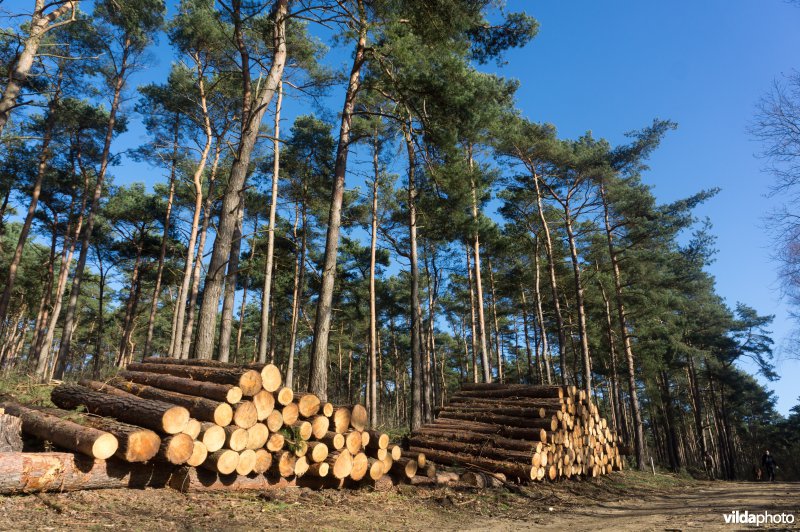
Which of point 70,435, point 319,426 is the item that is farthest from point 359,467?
point 70,435

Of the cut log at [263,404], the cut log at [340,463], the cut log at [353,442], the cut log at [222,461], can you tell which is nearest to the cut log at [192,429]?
the cut log at [222,461]

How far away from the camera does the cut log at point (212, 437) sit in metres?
5.06

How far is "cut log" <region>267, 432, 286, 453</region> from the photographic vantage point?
18.5ft

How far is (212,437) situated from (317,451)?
1.53 metres

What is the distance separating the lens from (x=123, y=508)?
167 inches

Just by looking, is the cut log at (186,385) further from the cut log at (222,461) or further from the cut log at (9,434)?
the cut log at (9,434)

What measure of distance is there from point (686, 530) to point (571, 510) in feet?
7.26

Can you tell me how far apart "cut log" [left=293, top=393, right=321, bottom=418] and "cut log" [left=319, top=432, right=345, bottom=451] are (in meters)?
0.40

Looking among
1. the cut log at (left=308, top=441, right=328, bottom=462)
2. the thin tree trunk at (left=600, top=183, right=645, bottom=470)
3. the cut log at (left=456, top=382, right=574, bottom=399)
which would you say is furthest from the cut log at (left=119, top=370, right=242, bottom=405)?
the thin tree trunk at (left=600, top=183, right=645, bottom=470)

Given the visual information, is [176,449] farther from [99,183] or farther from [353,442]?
[99,183]

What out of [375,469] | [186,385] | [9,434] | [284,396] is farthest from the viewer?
[375,469]

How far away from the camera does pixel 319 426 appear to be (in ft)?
20.3

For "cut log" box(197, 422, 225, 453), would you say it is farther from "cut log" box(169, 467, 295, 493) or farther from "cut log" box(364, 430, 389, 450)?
"cut log" box(364, 430, 389, 450)

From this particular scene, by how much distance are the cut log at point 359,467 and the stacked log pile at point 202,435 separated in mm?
14
